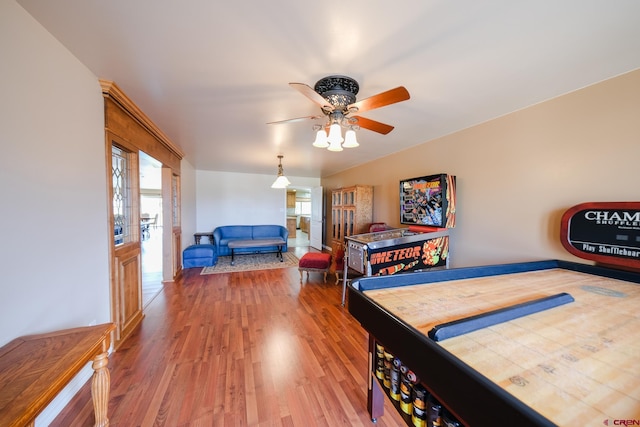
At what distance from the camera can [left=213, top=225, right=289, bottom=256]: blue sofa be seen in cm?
586

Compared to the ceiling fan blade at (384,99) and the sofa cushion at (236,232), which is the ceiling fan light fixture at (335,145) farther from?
the sofa cushion at (236,232)

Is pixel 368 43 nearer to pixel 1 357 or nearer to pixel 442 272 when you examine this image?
pixel 442 272

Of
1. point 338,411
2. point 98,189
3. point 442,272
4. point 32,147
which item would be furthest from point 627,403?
point 98,189

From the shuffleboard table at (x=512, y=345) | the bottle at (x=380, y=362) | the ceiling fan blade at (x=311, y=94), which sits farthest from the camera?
the ceiling fan blade at (x=311, y=94)

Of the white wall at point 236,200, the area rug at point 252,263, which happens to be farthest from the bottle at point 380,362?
the white wall at point 236,200

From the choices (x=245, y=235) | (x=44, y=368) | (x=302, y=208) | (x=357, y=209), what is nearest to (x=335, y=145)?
(x=44, y=368)

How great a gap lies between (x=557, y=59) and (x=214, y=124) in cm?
325

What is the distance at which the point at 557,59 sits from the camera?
1.55 m

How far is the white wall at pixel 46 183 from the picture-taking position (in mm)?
1133

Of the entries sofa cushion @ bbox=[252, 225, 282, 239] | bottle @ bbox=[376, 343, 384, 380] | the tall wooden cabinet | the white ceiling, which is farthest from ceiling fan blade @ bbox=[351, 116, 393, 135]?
sofa cushion @ bbox=[252, 225, 282, 239]

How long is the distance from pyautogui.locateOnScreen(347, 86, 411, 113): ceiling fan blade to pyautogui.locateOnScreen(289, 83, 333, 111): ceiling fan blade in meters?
0.18

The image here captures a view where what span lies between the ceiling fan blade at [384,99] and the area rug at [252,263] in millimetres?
4016

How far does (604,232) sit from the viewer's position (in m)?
1.68

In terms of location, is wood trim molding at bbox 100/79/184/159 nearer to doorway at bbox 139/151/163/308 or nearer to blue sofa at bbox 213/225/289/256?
doorway at bbox 139/151/163/308
